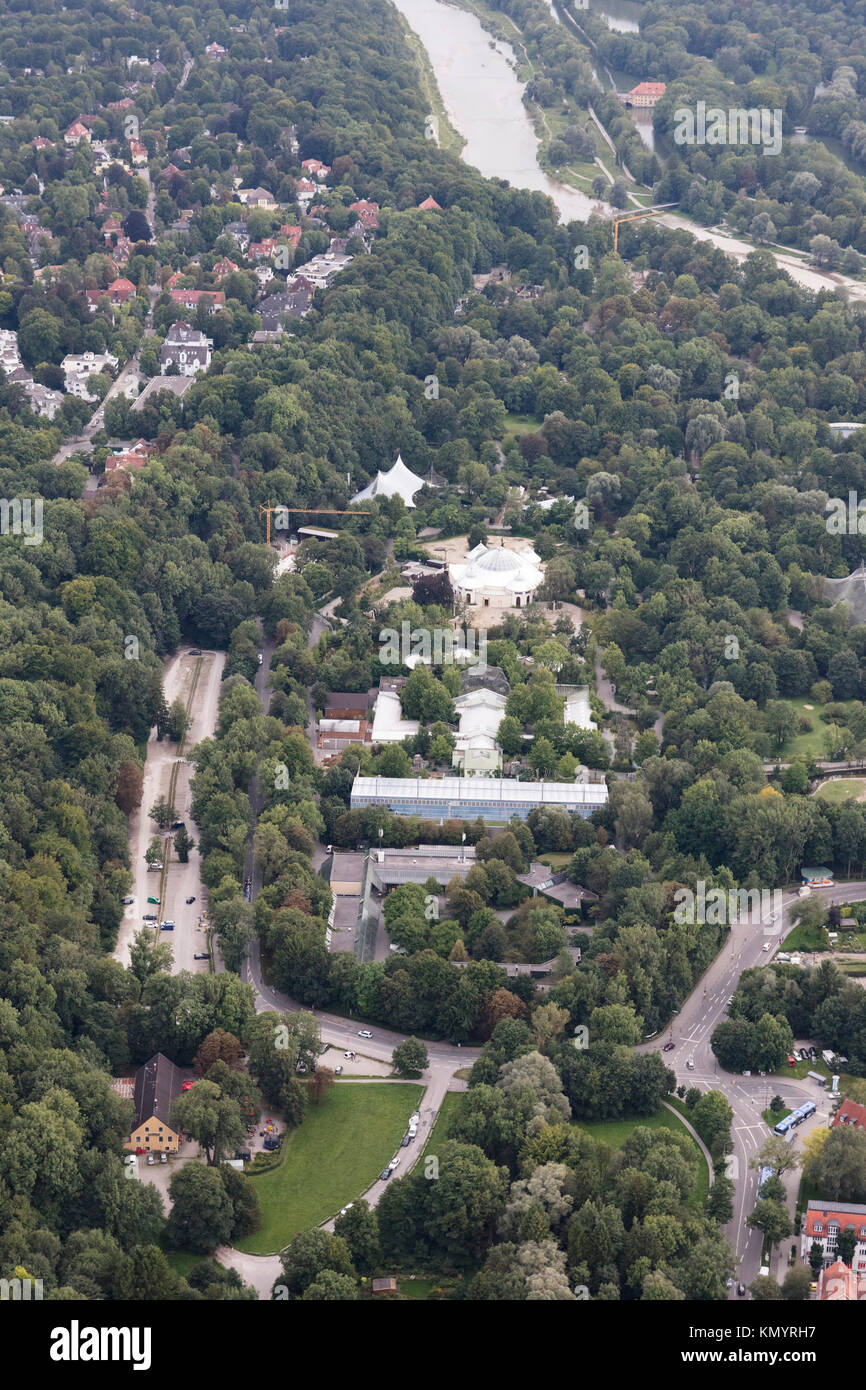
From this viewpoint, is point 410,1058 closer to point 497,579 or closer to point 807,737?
point 807,737

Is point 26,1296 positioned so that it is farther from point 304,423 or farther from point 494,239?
point 494,239

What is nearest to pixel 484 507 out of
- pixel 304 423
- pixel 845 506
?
pixel 304 423

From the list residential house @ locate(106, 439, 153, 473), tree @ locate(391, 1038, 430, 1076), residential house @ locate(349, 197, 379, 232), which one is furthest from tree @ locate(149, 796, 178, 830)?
residential house @ locate(349, 197, 379, 232)

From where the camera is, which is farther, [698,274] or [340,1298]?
[698,274]

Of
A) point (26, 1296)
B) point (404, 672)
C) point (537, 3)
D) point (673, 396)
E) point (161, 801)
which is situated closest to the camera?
point (26, 1296)

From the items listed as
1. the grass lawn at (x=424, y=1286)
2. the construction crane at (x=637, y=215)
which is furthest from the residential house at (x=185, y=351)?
the grass lawn at (x=424, y=1286)

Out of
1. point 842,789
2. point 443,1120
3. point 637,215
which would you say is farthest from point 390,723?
point 637,215
